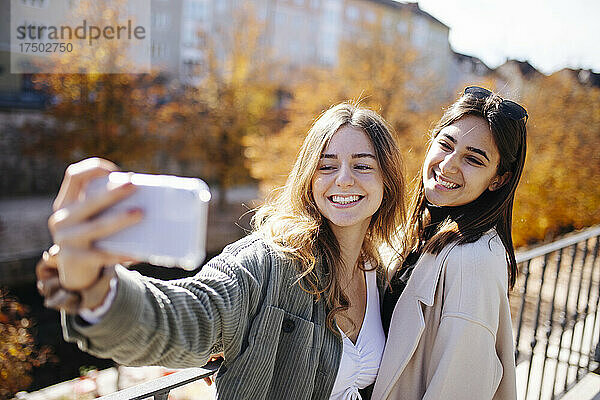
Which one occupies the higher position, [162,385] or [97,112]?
[97,112]

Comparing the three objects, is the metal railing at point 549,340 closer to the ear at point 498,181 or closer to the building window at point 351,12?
the ear at point 498,181

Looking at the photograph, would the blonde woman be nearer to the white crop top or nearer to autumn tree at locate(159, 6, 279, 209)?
the white crop top

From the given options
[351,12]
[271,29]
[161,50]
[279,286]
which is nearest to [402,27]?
[271,29]

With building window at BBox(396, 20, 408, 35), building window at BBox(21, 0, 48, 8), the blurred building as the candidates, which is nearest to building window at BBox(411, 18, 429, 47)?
the blurred building

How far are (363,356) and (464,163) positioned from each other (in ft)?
2.11

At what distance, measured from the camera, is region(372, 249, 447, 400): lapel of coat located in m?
1.39

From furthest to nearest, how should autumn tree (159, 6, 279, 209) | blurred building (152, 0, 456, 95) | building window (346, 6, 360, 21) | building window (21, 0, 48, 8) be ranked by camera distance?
building window (346, 6, 360, 21) → autumn tree (159, 6, 279, 209) → blurred building (152, 0, 456, 95) → building window (21, 0, 48, 8)

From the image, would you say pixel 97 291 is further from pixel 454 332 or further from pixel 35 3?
pixel 35 3

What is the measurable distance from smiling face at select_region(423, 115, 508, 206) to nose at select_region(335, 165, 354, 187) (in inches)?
13.6

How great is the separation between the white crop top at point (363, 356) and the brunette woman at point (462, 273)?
40 mm

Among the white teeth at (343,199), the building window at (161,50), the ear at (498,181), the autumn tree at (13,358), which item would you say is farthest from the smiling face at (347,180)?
the building window at (161,50)

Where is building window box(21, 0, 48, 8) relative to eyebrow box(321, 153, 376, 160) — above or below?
above

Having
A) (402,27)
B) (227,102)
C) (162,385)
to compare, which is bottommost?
(162,385)

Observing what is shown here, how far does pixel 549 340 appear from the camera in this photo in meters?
2.95
